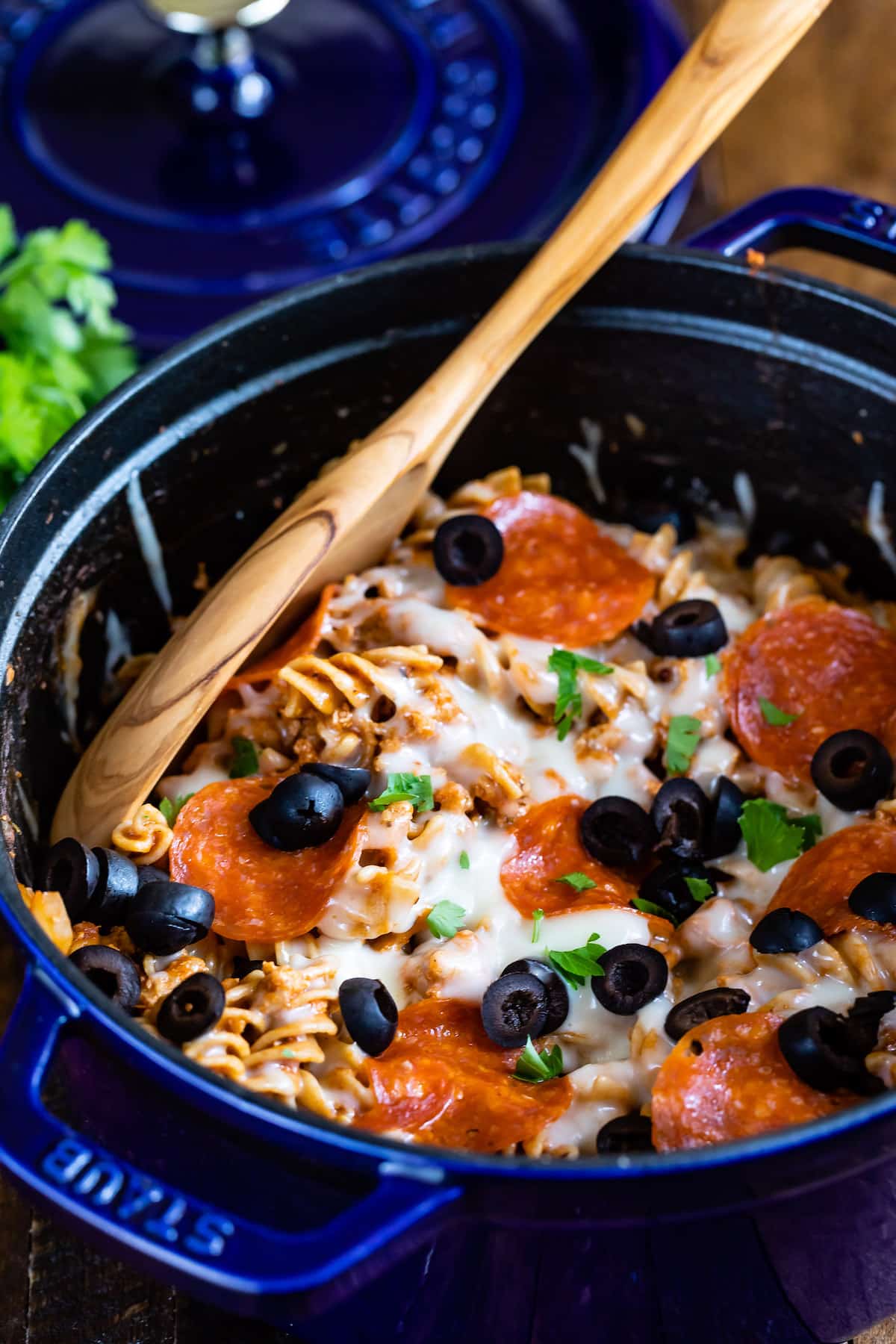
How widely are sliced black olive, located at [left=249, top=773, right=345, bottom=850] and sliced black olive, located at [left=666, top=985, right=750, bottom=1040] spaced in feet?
2.09

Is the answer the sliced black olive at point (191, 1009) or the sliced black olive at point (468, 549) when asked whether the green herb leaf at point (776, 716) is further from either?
the sliced black olive at point (191, 1009)

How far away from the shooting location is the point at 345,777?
245 centimetres

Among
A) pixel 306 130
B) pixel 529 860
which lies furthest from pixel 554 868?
pixel 306 130

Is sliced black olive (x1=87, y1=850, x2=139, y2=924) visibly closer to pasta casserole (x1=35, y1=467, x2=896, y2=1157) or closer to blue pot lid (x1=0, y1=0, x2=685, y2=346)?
pasta casserole (x1=35, y1=467, x2=896, y2=1157)

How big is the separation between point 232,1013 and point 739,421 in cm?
163

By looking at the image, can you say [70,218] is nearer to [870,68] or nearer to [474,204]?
[474,204]

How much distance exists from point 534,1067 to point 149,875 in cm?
70

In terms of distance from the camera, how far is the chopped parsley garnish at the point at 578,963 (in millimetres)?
2305

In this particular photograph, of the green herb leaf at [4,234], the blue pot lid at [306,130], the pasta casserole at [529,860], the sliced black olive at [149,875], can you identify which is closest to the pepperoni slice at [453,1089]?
the pasta casserole at [529,860]

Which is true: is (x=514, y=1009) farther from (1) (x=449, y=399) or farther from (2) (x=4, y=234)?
(2) (x=4, y=234)

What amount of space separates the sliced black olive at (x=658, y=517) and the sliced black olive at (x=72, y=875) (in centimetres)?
137

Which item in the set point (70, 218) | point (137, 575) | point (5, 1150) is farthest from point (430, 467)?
point (70, 218)

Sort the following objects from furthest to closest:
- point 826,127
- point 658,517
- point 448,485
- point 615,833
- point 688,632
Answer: point 826,127 < point 448,485 < point 658,517 < point 688,632 < point 615,833

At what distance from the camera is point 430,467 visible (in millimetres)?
2766
